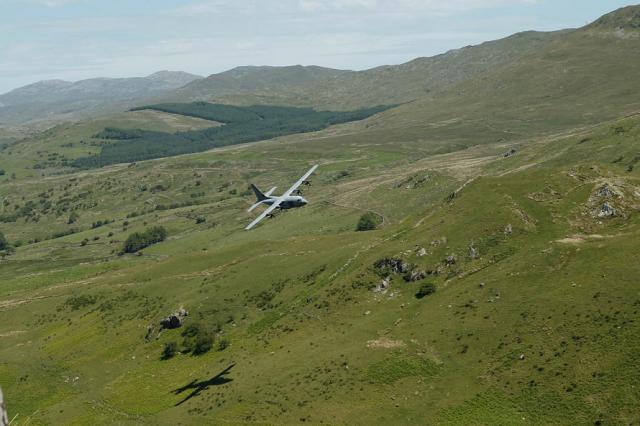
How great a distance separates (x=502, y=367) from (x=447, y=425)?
10557 mm

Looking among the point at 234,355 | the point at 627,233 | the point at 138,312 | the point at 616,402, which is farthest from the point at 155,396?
the point at 627,233

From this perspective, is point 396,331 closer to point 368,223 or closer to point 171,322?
point 171,322

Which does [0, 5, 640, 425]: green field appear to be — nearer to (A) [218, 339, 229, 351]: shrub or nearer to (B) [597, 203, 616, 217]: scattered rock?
(A) [218, 339, 229, 351]: shrub

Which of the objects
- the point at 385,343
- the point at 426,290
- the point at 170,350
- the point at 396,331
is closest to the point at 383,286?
the point at 426,290

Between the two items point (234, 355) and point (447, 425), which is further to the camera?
point (234, 355)

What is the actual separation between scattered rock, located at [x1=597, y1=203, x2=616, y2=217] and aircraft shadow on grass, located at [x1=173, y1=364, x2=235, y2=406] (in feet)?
204

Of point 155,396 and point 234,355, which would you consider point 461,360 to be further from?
point 155,396

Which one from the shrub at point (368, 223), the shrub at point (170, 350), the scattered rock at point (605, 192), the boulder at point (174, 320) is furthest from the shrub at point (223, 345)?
the shrub at point (368, 223)

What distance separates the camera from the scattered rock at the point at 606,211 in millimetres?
89625

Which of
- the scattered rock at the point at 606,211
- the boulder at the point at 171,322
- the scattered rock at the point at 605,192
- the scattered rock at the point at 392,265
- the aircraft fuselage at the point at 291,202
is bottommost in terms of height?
the boulder at the point at 171,322

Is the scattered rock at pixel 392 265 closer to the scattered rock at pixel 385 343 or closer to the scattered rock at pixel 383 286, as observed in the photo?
the scattered rock at pixel 383 286

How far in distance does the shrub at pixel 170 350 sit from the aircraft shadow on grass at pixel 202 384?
15.0 m

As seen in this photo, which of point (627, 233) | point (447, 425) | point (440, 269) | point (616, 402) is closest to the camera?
point (616, 402)

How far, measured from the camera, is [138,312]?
123 m
